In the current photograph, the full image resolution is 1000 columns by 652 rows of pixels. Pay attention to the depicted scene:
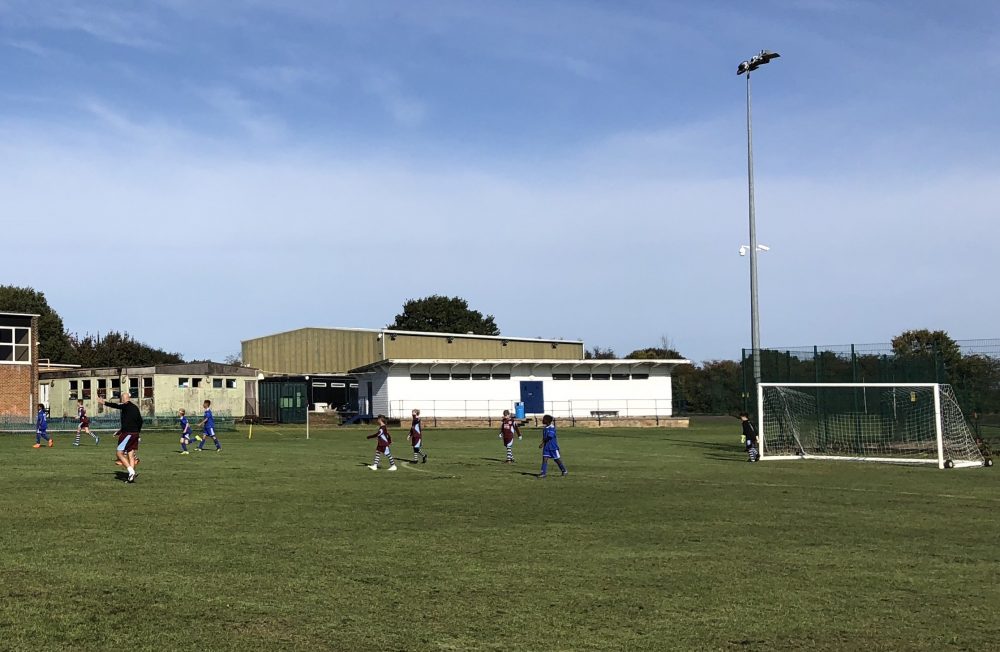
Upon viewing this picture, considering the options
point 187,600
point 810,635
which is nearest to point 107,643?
point 187,600

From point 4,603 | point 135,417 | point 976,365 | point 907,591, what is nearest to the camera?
point 4,603

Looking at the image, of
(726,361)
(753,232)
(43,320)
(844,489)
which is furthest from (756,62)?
(43,320)

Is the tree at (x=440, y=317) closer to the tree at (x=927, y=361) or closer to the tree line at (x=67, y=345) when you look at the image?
the tree line at (x=67, y=345)

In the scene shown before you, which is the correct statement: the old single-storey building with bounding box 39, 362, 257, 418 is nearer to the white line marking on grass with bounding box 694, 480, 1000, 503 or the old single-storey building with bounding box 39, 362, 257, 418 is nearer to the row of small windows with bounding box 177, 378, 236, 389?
the row of small windows with bounding box 177, 378, 236, 389

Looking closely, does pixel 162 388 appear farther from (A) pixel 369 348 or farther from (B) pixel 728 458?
(B) pixel 728 458

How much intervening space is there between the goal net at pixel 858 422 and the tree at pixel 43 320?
257 feet

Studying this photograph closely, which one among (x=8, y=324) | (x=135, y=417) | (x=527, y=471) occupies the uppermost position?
(x=8, y=324)

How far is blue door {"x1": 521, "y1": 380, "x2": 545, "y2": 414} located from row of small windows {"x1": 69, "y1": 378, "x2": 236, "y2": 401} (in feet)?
59.3

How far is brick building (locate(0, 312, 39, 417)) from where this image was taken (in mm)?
50469

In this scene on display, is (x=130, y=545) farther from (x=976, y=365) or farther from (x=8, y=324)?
(x=8, y=324)

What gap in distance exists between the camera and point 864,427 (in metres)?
35.4

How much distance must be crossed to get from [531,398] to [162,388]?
2235cm

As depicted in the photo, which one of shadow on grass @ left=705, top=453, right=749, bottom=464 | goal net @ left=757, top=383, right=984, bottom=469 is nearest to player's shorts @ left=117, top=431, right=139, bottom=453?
shadow on grass @ left=705, top=453, right=749, bottom=464

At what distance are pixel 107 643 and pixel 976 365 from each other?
3236cm
